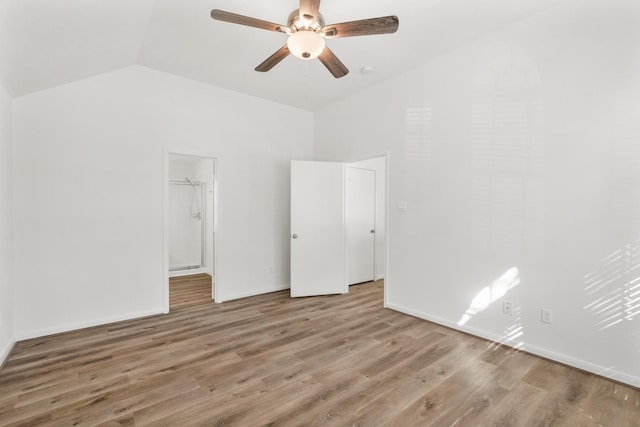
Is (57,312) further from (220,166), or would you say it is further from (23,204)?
(220,166)

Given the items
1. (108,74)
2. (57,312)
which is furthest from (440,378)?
(108,74)

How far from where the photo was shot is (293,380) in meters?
2.30

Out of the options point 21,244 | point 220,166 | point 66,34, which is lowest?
point 21,244

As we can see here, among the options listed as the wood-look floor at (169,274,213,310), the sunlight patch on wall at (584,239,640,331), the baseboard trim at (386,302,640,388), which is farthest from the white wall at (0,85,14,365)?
the sunlight patch on wall at (584,239,640,331)

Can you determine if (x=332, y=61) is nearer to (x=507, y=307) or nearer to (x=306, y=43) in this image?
(x=306, y=43)

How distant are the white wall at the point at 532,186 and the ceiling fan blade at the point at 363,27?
1.56m

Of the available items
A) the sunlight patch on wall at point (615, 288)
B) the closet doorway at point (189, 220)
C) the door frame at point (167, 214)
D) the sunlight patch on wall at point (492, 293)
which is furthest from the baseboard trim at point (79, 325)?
the sunlight patch on wall at point (615, 288)

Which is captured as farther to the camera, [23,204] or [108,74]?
[108,74]

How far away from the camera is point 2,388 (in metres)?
2.19

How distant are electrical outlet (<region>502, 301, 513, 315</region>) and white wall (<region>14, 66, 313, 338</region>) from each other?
10.4 ft

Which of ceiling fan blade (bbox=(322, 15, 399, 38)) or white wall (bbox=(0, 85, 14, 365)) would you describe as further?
white wall (bbox=(0, 85, 14, 365))

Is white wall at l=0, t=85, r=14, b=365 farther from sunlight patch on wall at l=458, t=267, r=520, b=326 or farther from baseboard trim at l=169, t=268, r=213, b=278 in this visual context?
sunlight patch on wall at l=458, t=267, r=520, b=326

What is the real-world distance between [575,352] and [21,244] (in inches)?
201

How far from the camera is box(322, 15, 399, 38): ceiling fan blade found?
1940 mm
